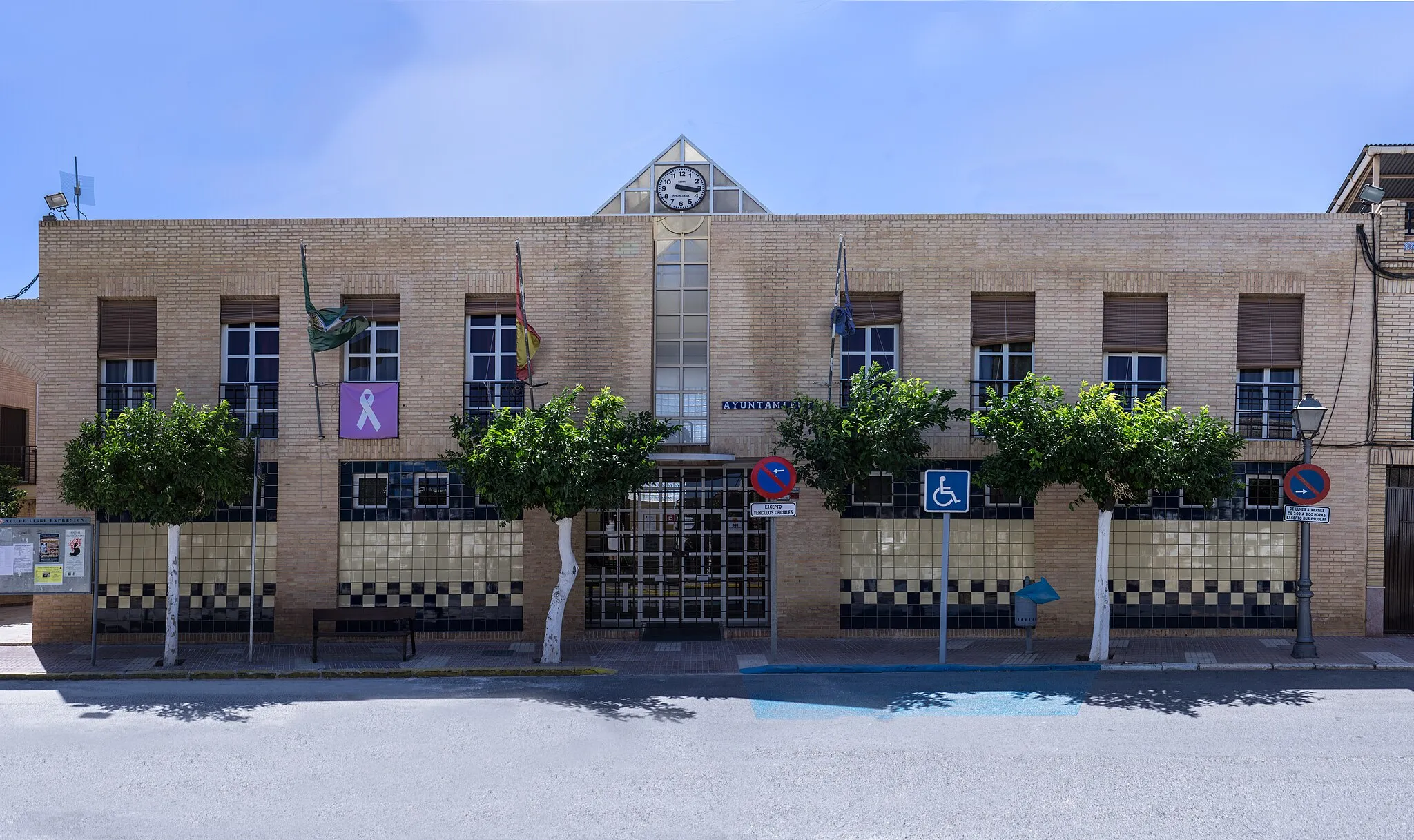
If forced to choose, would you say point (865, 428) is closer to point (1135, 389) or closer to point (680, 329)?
point (680, 329)

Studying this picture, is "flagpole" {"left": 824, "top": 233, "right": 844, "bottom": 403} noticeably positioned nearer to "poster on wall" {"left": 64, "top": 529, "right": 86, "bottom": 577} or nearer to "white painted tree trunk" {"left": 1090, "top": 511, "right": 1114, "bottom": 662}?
"white painted tree trunk" {"left": 1090, "top": 511, "right": 1114, "bottom": 662}

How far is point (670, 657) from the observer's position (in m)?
13.9

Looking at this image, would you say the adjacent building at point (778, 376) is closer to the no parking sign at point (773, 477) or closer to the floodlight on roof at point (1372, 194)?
→ the floodlight on roof at point (1372, 194)

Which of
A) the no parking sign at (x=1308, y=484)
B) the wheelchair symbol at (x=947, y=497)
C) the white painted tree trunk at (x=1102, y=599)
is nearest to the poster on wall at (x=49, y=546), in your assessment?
the wheelchair symbol at (x=947, y=497)

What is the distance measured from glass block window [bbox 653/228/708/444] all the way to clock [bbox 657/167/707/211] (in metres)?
0.69

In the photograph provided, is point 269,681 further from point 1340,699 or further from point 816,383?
point 1340,699

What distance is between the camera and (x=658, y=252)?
629 inches

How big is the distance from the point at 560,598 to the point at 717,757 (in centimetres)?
526

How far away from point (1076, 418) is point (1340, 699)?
4.45m

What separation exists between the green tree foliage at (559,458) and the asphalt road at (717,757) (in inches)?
96.5

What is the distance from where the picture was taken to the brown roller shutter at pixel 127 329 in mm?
15703

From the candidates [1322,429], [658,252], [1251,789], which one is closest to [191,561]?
[658,252]

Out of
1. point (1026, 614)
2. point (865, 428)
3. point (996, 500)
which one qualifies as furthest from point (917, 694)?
point (996, 500)

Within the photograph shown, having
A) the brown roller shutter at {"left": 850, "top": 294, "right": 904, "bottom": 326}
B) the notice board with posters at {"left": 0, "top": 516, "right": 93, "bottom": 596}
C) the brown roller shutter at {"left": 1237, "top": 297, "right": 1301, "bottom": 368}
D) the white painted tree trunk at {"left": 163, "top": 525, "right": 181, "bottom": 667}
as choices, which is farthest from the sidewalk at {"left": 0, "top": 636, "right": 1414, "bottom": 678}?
the brown roller shutter at {"left": 850, "top": 294, "right": 904, "bottom": 326}
